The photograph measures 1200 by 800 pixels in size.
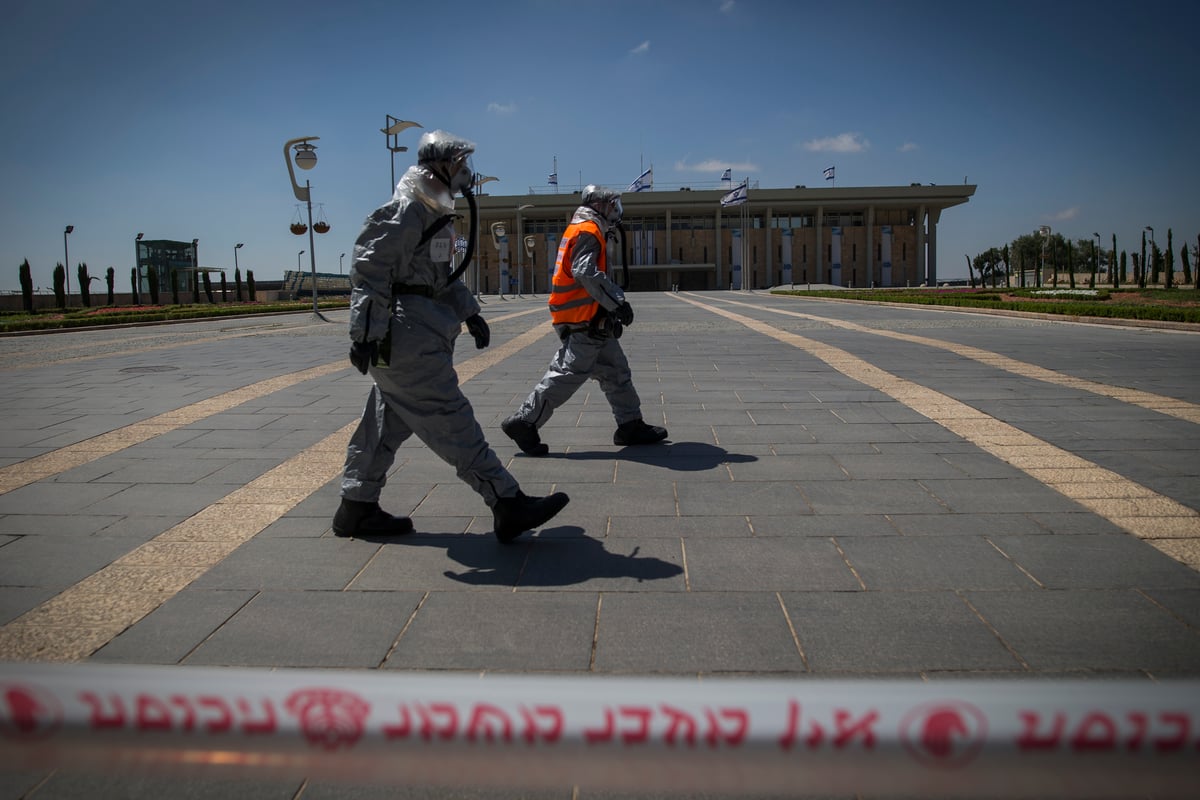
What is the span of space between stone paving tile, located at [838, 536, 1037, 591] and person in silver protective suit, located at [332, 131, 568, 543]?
133 cm

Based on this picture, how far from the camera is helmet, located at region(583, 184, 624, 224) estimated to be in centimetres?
541

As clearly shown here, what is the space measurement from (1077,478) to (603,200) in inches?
131

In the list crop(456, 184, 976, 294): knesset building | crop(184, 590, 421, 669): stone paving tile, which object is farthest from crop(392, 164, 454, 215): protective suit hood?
crop(456, 184, 976, 294): knesset building

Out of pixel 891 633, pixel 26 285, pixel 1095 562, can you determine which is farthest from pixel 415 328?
pixel 26 285

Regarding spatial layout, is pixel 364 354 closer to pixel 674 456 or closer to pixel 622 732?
pixel 674 456

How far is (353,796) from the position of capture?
1.86 metres

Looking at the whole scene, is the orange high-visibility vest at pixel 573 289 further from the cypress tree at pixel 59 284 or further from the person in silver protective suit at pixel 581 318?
the cypress tree at pixel 59 284

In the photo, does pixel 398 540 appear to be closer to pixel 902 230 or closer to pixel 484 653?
pixel 484 653

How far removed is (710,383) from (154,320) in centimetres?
2144

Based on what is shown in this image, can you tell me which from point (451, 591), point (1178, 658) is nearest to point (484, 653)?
point (451, 591)

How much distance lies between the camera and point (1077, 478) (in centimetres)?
452

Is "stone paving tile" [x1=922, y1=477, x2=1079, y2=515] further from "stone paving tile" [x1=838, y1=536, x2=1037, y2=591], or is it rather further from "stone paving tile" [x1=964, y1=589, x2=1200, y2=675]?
"stone paving tile" [x1=964, y1=589, x2=1200, y2=675]

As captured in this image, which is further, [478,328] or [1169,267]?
[1169,267]

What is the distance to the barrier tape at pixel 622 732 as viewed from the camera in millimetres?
798
